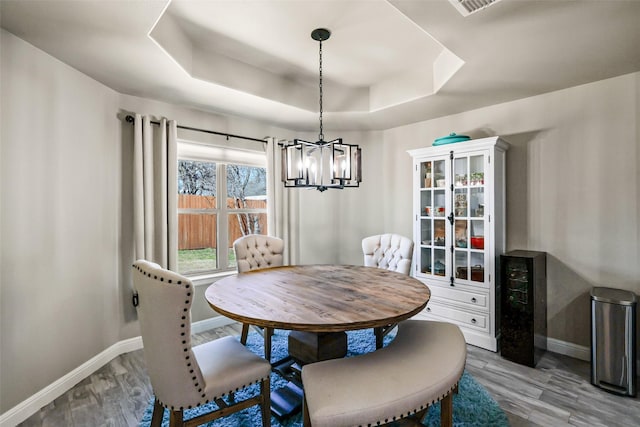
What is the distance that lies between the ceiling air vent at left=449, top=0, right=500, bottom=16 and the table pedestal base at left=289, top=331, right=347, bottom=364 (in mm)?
2087

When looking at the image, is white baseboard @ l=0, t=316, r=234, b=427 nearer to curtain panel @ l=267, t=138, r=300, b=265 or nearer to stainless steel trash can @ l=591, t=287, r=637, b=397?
curtain panel @ l=267, t=138, r=300, b=265

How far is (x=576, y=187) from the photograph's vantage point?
2.75 metres

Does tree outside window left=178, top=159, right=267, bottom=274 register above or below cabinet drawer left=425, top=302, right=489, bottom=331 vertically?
above

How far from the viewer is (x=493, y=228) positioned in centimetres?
287

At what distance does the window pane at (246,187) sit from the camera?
371 centimetres

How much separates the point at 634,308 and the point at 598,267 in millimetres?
567

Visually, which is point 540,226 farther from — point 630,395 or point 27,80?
point 27,80

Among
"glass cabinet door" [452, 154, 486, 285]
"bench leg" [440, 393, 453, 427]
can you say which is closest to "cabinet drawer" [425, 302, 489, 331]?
"glass cabinet door" [452, 154, 486, 285]

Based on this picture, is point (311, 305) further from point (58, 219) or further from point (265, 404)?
point (58, 219)

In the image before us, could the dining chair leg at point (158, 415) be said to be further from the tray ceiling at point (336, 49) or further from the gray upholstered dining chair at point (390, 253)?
the tray ceiling at point (336, 49)

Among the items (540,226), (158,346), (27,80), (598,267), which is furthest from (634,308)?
(27,80)

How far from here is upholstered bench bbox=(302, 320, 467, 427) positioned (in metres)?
1.21

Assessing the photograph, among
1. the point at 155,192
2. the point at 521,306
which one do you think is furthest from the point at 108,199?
the point at 521,306

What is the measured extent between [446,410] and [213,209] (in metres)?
2.95
